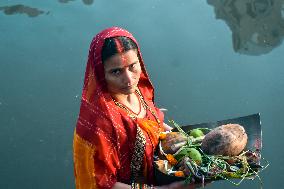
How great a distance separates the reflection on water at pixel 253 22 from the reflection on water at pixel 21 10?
85.5 inches

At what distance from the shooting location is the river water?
11.6ft

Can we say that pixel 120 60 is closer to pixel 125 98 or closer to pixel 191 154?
pixel 125 98

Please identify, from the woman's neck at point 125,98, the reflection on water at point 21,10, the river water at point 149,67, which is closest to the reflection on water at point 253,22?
the river water at point 149,67

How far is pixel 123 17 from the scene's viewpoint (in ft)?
15.8

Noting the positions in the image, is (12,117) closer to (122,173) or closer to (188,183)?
(122,173)

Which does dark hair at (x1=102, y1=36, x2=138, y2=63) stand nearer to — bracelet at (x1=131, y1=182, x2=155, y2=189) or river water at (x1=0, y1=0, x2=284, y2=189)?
bracelet at (x1=131, y1=182, x2=155, y2=189)

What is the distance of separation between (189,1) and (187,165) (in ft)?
12.3

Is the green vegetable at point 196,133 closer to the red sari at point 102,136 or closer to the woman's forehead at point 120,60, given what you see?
the red sari at point 102,136

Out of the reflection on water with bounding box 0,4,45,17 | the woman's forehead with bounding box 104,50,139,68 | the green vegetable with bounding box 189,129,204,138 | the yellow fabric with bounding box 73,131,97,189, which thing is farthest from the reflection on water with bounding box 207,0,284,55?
the yellow fabric with bounding box 73,131,97,189

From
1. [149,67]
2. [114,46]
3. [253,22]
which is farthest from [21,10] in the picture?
[114,46]

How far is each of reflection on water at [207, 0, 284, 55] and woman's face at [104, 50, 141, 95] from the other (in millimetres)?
2875

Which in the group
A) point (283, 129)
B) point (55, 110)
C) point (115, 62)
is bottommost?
point (283, 129)

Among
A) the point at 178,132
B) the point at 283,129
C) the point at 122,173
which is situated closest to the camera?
the point at 122,173

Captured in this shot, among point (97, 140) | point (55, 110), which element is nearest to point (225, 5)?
point (55, 110)
